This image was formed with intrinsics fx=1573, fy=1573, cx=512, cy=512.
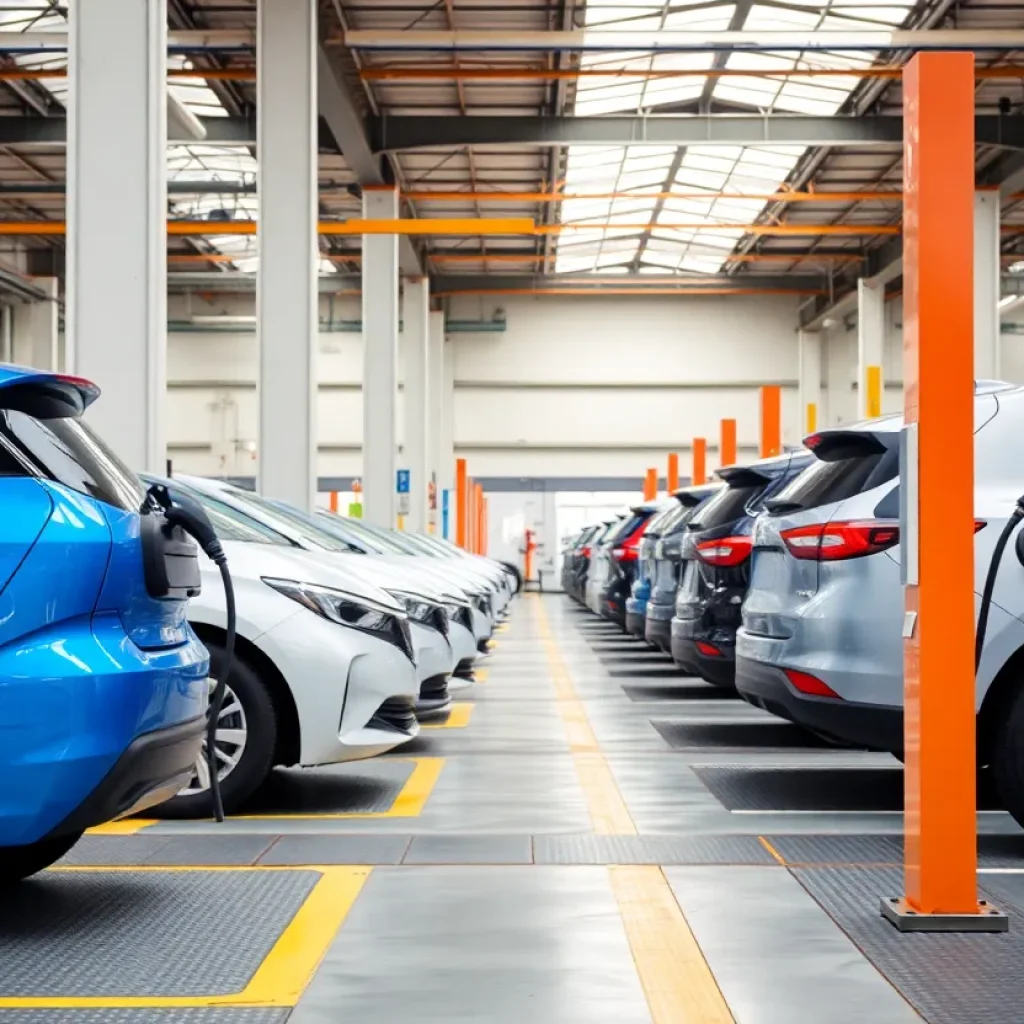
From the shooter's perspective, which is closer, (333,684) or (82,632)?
(82,632)

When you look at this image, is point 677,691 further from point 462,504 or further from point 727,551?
point 462,504

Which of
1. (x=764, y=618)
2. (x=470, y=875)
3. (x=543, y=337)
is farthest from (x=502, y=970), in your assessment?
(x=543, y=337)

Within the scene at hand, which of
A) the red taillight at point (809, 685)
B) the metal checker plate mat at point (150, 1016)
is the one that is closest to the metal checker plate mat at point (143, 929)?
the metal checker plate mat at point (150, 1016)

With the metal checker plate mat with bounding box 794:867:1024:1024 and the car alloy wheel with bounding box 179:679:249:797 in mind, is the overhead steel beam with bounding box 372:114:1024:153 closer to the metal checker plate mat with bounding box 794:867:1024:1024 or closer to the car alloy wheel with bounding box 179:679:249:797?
the car alloy wheel with bounding box 179:679:249:797

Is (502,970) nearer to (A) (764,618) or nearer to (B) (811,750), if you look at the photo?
(A) (764,618)

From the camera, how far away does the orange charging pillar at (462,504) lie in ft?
118

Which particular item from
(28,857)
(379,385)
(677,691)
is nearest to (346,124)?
(379,385)

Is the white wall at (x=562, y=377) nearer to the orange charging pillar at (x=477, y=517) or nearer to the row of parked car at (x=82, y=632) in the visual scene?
the orange charging pillar at (x=477, y=517)

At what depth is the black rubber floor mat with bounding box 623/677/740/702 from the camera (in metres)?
12.5

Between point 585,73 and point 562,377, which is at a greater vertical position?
point 585,73

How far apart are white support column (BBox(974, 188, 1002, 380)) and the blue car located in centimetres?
2151

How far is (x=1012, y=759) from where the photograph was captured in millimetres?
5836

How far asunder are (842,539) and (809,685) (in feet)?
1.98

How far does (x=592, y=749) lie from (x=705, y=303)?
33270 mm
